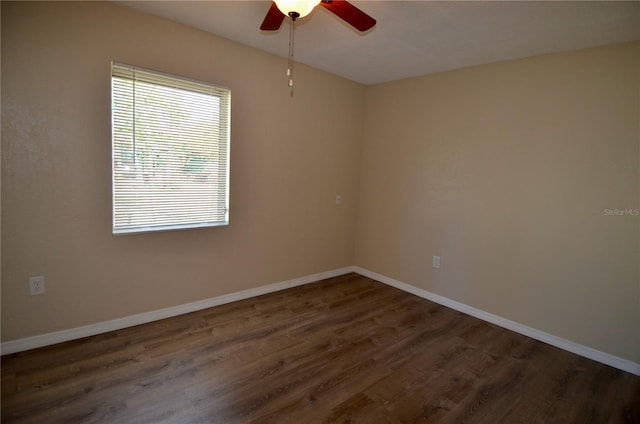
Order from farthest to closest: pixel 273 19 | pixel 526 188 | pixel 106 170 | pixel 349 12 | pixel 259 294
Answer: pixel 259 294 < pixel 526 188 < pixel 106 170 < pixel 273 19 < pixel 349 12

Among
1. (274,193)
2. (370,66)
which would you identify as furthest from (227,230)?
(370,66)

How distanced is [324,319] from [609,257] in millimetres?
2364

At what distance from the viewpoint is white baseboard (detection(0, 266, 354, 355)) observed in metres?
2.27

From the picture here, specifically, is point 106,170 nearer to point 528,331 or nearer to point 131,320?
point 131,320

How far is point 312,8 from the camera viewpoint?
167cm

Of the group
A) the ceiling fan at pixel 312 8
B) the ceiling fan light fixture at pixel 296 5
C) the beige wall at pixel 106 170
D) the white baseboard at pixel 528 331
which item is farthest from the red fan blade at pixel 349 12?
the white baseboard at pixel 528 331

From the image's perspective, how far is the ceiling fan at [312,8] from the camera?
1.62 meters

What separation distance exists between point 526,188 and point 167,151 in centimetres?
318

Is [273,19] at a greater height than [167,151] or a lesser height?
greater

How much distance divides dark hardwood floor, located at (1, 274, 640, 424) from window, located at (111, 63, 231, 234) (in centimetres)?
94

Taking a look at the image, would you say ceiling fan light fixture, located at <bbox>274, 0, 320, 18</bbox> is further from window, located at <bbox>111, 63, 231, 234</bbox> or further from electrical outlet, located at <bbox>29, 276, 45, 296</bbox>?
electrical outlet, located at <bbox>29, 276, 45, 296</bbox>

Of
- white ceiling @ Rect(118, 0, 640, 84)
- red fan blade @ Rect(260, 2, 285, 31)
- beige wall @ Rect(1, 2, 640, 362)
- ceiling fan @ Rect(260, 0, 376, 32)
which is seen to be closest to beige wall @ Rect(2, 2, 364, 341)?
beige wall @ Rect(1, 2, 640, 362)

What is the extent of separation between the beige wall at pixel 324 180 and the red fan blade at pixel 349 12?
1537mm

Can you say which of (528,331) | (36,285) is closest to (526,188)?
(528,331)
